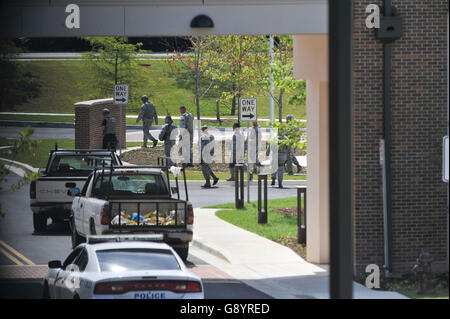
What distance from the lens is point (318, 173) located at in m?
15.9

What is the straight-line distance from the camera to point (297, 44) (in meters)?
16.4

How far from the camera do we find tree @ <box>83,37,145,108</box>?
48.3 meters

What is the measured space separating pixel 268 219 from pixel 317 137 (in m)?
5.81

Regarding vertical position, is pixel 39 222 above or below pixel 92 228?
below

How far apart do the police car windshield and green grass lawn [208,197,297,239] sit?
9095 millimetres

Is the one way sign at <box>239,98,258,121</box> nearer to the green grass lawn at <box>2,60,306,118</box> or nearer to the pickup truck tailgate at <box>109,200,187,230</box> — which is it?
the pickup truck tailgate at <box>109,200,187,230</box>

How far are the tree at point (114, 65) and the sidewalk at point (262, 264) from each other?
95.2 ft

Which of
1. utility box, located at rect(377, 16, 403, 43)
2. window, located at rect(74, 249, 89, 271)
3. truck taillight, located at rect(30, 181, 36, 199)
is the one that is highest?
utility box, located at rect(377, 16, 403, 43)

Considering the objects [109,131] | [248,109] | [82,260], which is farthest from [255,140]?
[82,260]

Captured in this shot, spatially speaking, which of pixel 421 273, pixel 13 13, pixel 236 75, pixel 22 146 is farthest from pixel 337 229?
pixel 236 75

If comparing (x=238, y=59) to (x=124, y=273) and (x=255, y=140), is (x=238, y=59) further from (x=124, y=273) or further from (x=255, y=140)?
(x=124, y=273)

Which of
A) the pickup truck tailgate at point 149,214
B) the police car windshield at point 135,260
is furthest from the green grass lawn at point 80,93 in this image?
the police car windshield at point 135,260

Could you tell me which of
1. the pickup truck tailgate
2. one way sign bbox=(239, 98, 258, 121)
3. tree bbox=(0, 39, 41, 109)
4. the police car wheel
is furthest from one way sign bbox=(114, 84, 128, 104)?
the pickup truck tailgate
